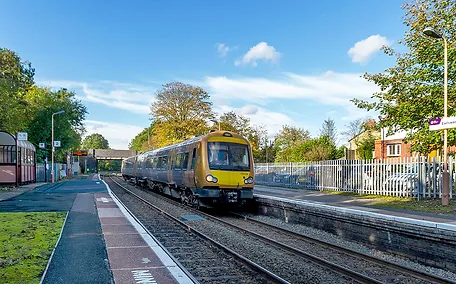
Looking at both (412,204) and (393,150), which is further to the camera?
(393,150)

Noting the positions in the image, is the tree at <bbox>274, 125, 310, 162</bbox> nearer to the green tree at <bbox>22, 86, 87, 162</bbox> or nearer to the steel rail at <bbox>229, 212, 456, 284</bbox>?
the green tree at <bbox>22, 86, 87, 162</bbox>

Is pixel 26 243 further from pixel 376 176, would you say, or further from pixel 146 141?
pixel 146 141

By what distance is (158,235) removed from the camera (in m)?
10.7

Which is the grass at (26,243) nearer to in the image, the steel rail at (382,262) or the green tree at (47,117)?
the steel rail at (382,262)

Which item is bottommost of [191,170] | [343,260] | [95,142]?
[343,260]

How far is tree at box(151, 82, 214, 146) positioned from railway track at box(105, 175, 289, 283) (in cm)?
3918

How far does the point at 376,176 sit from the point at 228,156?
862 centimetres

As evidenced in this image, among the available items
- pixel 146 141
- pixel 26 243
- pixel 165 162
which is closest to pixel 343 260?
pixel 26 243

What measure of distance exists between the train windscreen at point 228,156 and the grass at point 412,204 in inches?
214

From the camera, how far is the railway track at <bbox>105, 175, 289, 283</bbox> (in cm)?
682

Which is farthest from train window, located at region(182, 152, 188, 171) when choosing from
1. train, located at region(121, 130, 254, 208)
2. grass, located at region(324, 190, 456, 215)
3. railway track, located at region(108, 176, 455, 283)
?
grass, located at region(324, 190, 456, 215)

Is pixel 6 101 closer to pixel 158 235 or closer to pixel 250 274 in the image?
pixel 158 235

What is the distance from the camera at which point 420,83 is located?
1945cm

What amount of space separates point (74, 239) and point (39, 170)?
3489 cm
